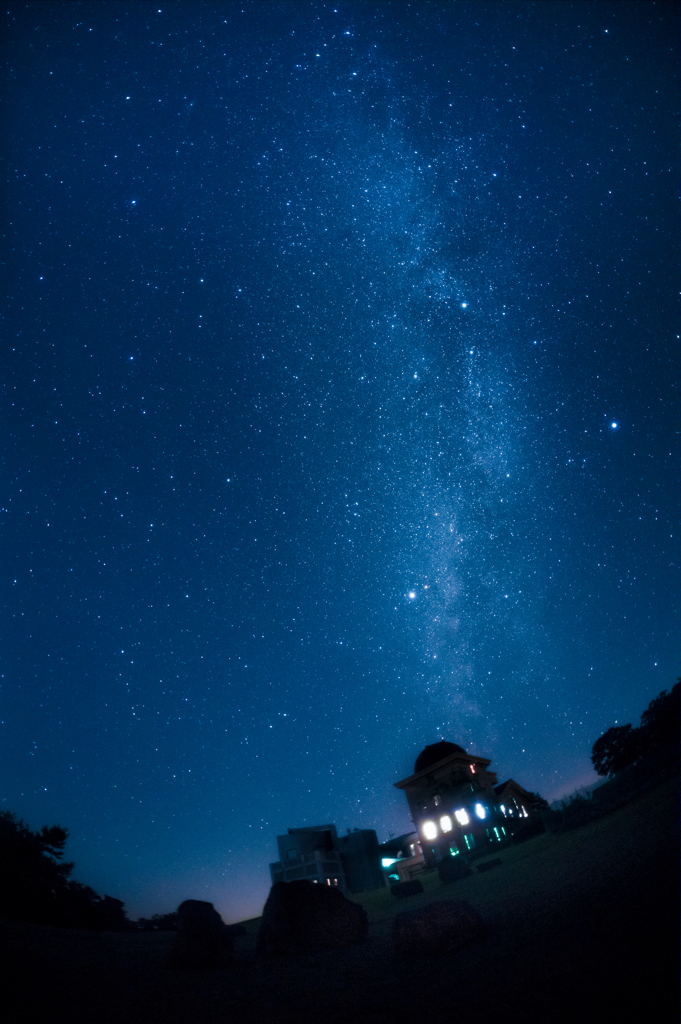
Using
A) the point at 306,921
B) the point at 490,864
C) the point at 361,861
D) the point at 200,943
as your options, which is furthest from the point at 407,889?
the point at 361,861

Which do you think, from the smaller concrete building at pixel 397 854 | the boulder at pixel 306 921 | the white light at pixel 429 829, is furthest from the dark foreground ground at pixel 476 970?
the smaller concrete building at pixel 397 854

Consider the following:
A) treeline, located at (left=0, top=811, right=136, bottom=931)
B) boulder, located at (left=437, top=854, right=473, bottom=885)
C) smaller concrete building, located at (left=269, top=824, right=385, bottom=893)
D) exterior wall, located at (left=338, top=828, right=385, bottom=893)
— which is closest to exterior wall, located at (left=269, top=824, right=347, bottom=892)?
smaller concrete building, located at (left=269, top=824, right=385, bottom=893)

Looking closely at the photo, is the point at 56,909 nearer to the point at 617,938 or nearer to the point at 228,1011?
the point at 228,1011

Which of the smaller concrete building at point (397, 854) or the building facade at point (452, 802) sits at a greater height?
the building facade at point (452, 802)

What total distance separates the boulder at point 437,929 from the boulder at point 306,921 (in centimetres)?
334

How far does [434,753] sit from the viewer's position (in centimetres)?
3397

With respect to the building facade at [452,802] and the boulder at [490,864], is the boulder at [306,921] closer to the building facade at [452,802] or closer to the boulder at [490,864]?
the boulder at [490,864]

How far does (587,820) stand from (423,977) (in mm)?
11770

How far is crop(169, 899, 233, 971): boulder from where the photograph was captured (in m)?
9.35

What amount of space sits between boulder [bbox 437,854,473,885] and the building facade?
40.6ft

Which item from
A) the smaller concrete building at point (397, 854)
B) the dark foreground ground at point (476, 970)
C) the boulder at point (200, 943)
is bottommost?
the smaller concrete building at point (397, 854)

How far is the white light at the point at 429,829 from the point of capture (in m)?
29.8

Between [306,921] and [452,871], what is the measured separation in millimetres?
7259

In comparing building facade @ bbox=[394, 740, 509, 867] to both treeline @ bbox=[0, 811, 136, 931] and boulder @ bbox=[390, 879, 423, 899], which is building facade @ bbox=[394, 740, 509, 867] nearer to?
boulder @ bbox=[390, 879, 423, 899]
